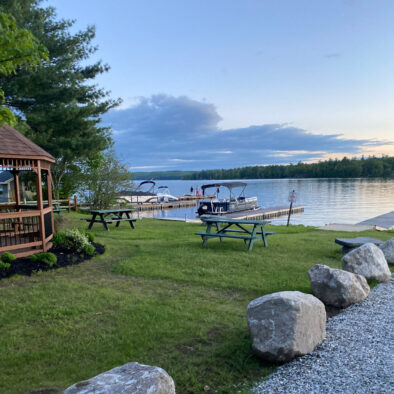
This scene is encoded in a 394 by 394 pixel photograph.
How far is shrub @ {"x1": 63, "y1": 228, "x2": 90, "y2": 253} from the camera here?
30.2ft

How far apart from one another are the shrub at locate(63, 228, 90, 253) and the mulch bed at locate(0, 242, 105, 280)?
0.15 m

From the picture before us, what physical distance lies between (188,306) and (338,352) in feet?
7.73

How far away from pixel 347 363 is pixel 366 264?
3502 millimetres

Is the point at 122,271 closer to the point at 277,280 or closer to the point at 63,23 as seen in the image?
the point at 277,280

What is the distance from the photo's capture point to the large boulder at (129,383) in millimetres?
2354

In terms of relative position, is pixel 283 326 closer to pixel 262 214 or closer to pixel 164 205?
pixel 262 214

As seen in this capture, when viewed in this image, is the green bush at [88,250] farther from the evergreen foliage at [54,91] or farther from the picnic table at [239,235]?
the evergreen foliage at [54,91]

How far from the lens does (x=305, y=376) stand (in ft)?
10.9

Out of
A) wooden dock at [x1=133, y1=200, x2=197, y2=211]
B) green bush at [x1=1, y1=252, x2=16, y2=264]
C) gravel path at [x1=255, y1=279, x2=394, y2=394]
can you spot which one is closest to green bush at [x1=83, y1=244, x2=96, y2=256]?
green bush at [x1=1, y1=252, x2=16, y2=264]

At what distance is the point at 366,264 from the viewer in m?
6.55

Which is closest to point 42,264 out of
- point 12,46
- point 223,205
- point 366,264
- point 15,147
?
point 15,147

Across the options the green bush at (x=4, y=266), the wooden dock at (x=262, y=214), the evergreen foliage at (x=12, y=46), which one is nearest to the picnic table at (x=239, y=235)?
the green bush at (x=4, y=266)

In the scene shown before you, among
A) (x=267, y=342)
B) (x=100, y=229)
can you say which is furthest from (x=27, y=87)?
(x=267, y=342)

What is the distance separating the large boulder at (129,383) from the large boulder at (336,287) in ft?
11.7
